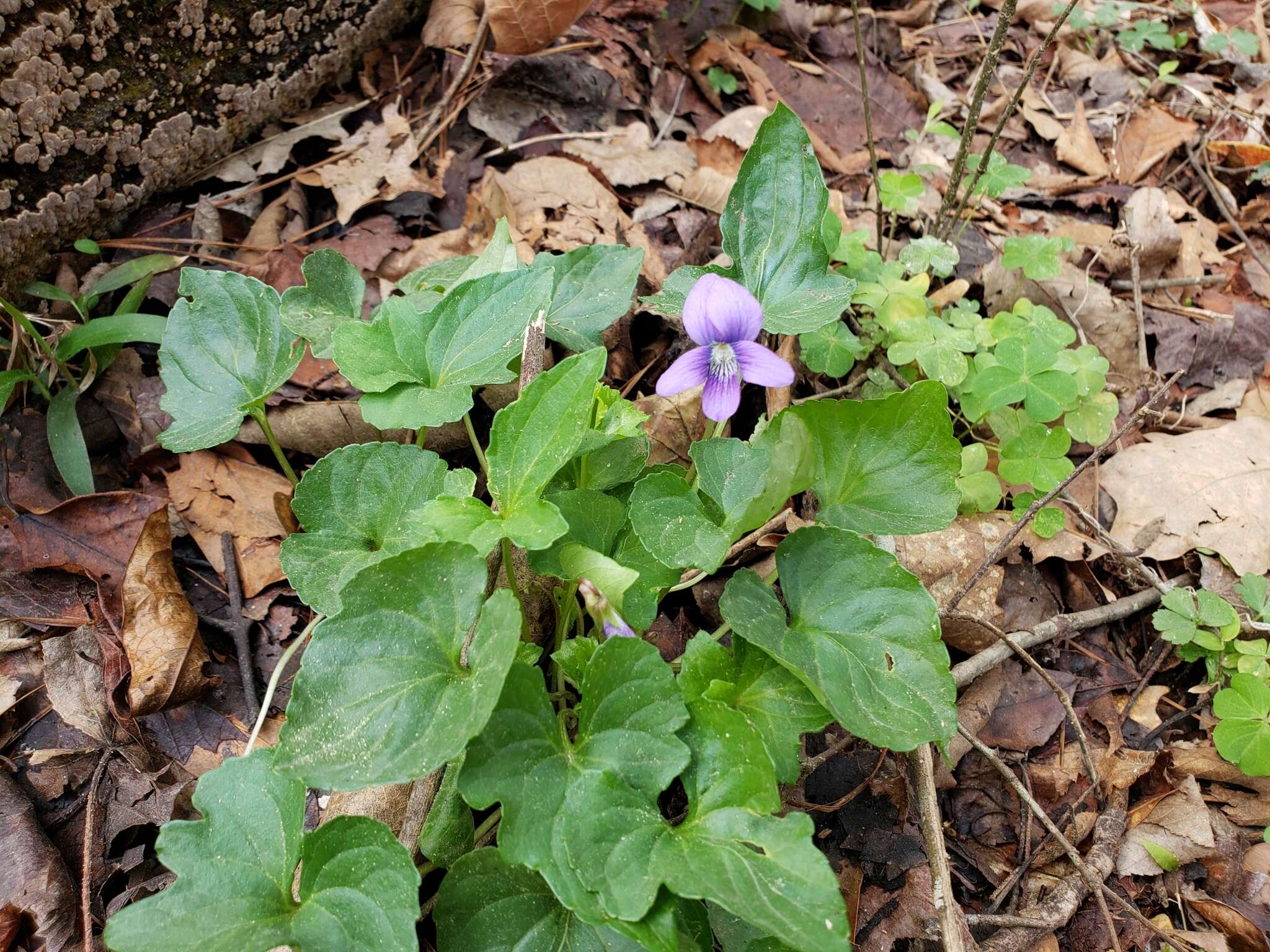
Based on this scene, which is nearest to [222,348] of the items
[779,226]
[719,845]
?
[779,226]

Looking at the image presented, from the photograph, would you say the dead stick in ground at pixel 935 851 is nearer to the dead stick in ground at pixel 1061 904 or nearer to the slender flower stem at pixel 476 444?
the dead stick in ground at pixel 1061 904

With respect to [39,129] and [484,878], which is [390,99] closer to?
[39,129]

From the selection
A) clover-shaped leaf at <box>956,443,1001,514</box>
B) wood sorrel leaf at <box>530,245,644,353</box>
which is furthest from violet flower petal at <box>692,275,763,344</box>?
clover-shaped leaf at <box>956,443,1001,514</box>

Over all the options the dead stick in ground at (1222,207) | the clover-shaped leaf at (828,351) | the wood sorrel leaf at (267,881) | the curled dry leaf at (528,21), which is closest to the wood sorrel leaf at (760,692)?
the wood sorrel leaf at (267,881)

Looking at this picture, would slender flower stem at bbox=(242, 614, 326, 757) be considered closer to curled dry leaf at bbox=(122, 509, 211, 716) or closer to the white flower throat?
curled dry leaf at bbox=(122, 509, 211, 716)

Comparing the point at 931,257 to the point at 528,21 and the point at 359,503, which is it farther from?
the point at 359,503

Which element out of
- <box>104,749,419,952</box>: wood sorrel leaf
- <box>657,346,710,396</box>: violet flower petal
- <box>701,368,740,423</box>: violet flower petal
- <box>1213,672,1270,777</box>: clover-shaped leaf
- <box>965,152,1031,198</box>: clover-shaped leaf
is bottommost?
<box>1213,672,1270,777</box>: clover-shaped leaf
